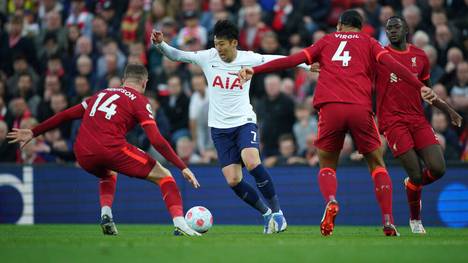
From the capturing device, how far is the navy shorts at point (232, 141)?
12.9 m

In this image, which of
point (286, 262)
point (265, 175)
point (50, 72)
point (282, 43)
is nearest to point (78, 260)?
point (286, 262)

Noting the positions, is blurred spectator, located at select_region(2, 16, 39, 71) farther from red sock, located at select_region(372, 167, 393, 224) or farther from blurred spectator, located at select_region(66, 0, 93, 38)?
red sock, located at select_region(372, 167, 393, 224)

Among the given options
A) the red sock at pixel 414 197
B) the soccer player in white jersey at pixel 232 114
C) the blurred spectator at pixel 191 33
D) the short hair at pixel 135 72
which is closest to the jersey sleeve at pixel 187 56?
the soccer player in white jersey at pixel 232 114

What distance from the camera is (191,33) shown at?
20.1 metres

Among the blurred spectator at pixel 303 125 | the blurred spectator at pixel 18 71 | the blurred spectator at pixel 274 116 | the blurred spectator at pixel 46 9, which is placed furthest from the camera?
the blurred spectator at pixel 46 9

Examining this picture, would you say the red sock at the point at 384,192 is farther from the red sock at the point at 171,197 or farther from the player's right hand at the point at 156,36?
the player's right hand at the point at 156,36

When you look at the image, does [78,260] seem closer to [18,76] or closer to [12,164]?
[12,164]

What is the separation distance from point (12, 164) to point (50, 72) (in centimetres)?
422

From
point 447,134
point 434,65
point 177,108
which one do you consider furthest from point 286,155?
point 434,65

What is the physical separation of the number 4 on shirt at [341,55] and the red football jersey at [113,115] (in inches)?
90.7

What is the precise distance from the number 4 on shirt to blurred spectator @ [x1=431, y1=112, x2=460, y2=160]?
5.52 m

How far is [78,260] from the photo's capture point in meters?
8.34

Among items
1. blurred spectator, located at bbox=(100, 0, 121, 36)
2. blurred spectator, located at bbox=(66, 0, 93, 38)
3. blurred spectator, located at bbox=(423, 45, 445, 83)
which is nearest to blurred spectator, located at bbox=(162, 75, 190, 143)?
blurred spectator, located at bbox=(100, 0, 121, 36)

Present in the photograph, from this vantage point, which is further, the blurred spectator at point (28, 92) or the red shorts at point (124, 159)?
the blurred spectator at point (28, 92)
